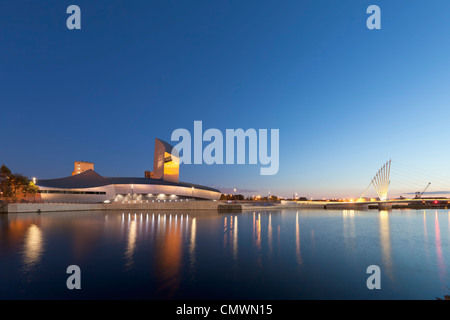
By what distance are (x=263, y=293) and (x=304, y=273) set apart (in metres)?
4.07

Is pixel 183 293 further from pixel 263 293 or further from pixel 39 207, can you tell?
pixel 39 207

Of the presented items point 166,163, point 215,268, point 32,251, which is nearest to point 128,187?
point 166,163

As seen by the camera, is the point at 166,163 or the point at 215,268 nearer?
the point at 215,268

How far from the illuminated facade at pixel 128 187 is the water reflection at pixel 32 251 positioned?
6895 centimetres

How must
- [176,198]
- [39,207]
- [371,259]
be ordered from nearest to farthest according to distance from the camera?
[371,259]
[39,207]
[176,198]

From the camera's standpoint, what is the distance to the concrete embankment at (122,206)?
5767 cm

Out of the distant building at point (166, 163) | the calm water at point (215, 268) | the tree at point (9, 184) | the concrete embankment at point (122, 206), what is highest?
the distant building at point (166, 163)

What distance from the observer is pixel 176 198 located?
10612cm

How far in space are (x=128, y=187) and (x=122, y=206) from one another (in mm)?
24568

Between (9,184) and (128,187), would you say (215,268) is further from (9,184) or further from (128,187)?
(128,187)

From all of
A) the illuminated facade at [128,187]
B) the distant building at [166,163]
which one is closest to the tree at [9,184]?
the illuminated facade at [128,187]

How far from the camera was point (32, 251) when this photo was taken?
58.7ft

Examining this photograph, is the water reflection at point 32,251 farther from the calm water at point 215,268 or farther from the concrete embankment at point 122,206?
the concrete embankment at point 122,206
